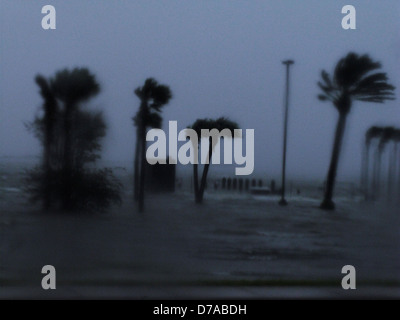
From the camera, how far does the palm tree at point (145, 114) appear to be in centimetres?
431

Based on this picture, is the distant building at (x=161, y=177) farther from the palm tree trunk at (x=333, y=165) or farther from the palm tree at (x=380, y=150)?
the palm tree at (x=380, y=150)

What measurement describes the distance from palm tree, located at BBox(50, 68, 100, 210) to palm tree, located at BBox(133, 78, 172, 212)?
0.35 metres

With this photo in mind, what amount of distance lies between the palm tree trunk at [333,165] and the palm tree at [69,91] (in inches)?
71.7

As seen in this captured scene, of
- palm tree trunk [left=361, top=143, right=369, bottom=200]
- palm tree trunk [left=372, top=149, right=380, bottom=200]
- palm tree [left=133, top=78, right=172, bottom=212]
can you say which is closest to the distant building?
palm tree [left=133, top=78, right=172, bottom=212]

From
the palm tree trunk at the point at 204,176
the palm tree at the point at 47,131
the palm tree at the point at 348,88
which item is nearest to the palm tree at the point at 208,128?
the palm tree trunk at the point at 204,176

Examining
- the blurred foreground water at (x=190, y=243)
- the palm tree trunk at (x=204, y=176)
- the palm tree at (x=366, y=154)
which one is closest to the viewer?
the palm tree trunk at (x=204, y=176)

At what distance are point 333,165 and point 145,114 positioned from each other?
4.77 feet

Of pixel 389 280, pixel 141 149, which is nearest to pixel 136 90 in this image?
pixel 141 149

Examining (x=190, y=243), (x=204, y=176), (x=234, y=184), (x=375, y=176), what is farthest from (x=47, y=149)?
(x=375, y=176)

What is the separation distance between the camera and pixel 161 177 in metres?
4.31

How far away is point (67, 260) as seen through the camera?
439 centimetres
